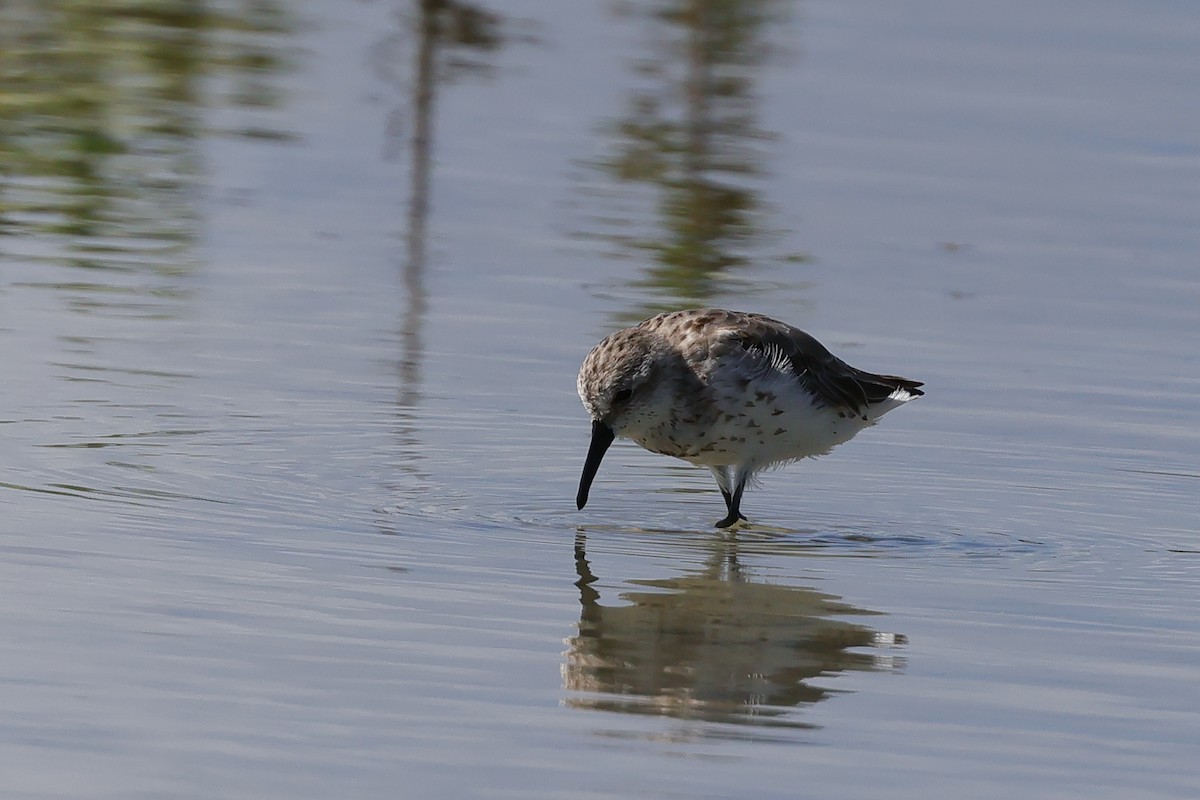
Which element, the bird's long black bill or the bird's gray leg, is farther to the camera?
the bird's gray leg

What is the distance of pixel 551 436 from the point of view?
9742 mm

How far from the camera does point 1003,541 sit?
330 inches

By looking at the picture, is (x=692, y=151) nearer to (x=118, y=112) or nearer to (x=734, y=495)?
(x=118, y=112)

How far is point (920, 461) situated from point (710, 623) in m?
2.82

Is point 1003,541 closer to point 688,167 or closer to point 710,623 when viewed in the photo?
point 710,623

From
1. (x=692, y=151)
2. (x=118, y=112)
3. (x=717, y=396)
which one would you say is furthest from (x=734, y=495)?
(x=118, y=112)

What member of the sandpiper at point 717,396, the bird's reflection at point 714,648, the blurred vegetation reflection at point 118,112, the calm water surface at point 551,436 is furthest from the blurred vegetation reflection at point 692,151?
the bird's reflection at point 714,648

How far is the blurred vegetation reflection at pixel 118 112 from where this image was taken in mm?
12984

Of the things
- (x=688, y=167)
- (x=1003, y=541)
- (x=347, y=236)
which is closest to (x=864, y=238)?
(x=688, y=167)

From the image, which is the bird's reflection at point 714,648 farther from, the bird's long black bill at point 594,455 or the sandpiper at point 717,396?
the sandpiper at point 717,396

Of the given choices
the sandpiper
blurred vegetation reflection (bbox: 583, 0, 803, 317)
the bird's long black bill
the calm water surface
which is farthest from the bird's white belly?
blurred vegetation reflection (bbox: 583, 0, 803, 317)

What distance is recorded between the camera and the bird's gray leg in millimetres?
8758

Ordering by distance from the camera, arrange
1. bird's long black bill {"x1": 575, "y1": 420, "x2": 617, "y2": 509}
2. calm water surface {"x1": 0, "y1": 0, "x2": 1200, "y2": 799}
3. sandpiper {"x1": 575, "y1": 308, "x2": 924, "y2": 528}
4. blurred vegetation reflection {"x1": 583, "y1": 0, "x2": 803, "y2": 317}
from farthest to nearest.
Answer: blurred vegetation reflection {"x1": 583, "y1": 0, "x2": 803, "y2": 317}, sandpiper {"x1": 575, "y1": 308, "x2": 924, "y2": 528}, bird's long black bill {"x1": 575, "y1": 420, "x2": 617, "y2": 509}, calm water surface {"x1": 0, "y1": 0, "x2": 1200, "y2": 799}

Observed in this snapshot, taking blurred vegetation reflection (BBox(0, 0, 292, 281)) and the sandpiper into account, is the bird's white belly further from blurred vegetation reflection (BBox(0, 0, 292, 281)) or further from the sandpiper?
blurred vegetation reflection (BBox(0, 0, 292, 281))
